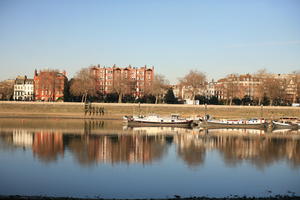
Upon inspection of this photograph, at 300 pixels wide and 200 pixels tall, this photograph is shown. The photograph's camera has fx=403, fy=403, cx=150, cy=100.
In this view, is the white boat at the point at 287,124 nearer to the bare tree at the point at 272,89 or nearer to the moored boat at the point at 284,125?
the moored boat at the point at 284,125

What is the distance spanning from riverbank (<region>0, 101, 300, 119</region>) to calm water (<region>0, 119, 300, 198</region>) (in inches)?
1358

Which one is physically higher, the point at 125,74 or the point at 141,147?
the point at 125,74

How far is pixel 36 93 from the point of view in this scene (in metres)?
117

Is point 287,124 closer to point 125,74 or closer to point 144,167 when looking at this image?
point 144,167

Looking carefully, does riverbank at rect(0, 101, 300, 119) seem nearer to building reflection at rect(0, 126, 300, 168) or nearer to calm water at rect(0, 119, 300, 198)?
building reflection at rect(0, 126, 300, 168)

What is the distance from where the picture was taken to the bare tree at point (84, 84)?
9738 centimetres

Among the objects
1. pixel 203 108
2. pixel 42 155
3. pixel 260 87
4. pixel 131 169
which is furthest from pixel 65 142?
pixel 260 87

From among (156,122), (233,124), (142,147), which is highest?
(156,122)

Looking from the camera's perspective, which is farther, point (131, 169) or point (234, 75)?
point (234, 75)

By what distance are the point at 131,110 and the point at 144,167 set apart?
172 ft

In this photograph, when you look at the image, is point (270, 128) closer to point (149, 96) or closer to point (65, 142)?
point (65, 142)

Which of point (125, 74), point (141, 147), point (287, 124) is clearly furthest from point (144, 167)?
point (125, 74)

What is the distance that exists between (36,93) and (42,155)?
291ft

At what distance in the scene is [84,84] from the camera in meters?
97.6
